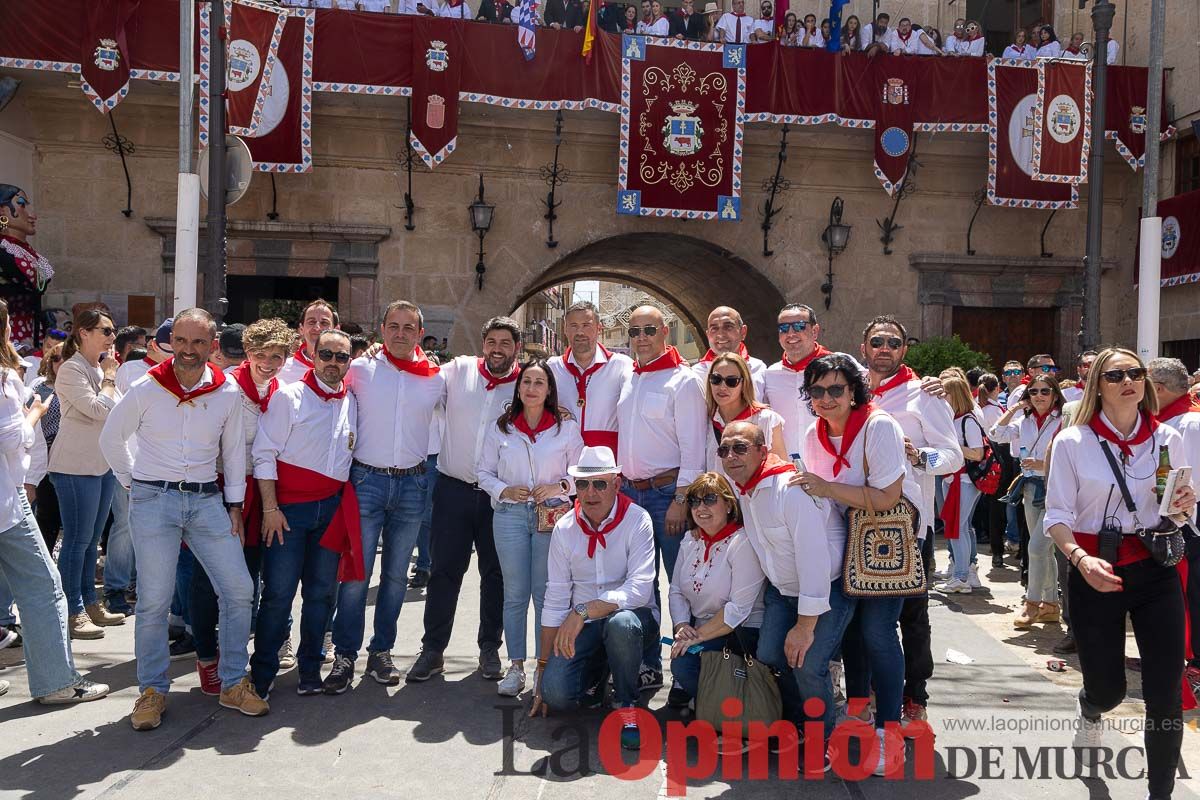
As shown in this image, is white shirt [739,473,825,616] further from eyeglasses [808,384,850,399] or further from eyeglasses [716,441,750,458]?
eyeglasses [808,384,850,399]

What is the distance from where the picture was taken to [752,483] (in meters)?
4.30

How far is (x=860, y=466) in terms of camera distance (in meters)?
4.11

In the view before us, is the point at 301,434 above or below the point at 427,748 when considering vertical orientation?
above

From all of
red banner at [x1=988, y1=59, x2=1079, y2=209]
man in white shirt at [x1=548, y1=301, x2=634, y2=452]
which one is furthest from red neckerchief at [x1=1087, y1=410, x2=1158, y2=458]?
red banner at [x1=988, y1=59, x2=1079, y2=209]

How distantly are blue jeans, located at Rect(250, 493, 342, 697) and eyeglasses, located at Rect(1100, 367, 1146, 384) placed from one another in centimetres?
369

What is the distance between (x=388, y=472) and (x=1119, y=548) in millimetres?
3506

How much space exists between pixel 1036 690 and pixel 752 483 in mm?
2383

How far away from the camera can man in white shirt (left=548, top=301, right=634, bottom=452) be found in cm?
554

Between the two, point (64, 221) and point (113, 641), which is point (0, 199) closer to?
point (64, 221)

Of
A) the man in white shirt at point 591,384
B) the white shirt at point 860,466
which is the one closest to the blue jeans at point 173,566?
the man in white shirt at point 591,384

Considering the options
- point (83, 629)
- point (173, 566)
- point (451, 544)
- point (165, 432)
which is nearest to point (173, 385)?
point (165, 432)

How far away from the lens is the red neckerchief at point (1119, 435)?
3.93 meters

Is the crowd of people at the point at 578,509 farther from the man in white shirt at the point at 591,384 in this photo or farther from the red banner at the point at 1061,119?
the red banner at the point at 1061,119

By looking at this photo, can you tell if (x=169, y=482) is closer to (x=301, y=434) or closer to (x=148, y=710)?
(x=301, y=434)
